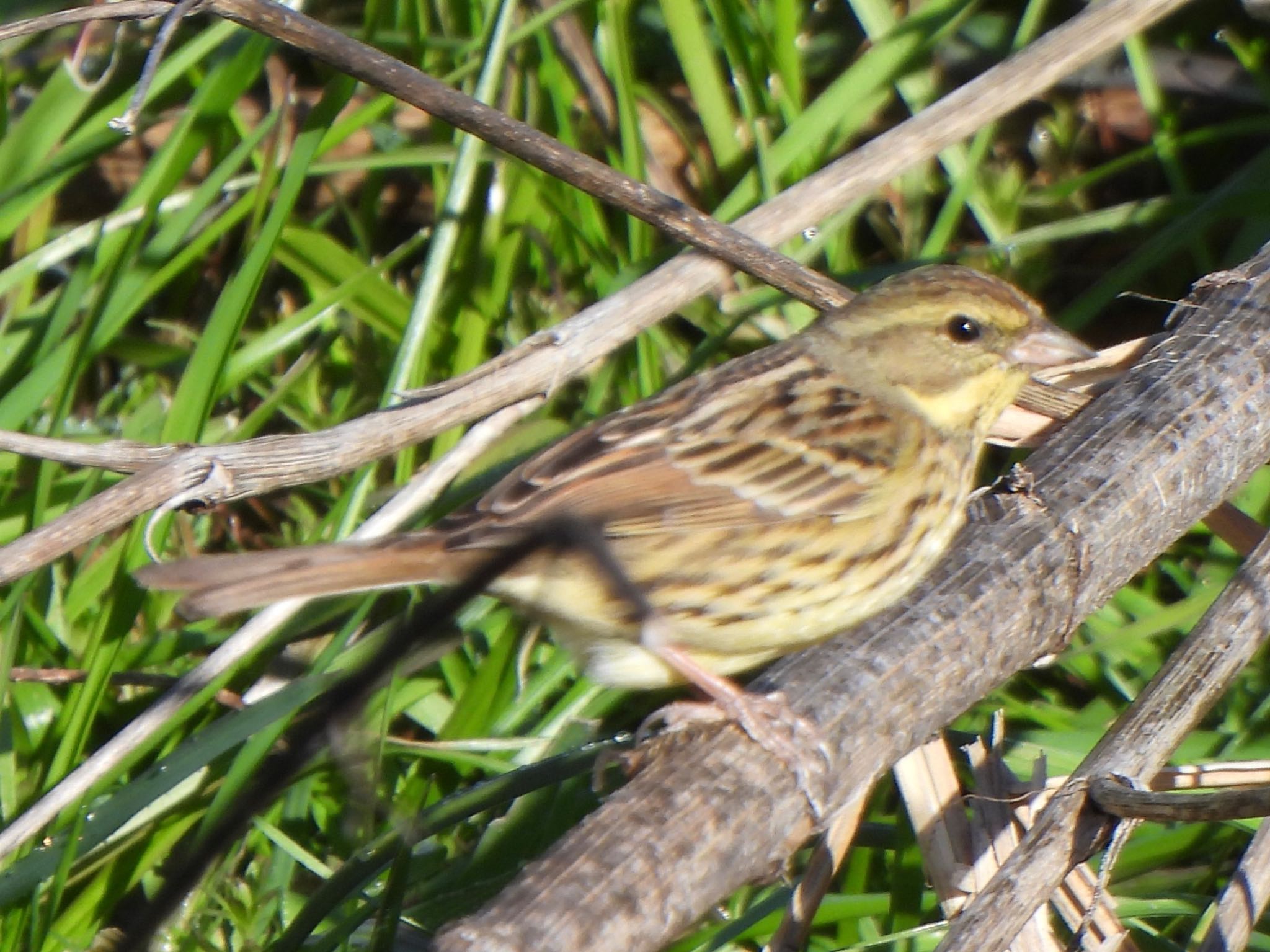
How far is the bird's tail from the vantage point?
6.87 feet

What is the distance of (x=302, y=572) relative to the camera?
2.22m

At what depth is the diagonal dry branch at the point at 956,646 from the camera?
1.81m

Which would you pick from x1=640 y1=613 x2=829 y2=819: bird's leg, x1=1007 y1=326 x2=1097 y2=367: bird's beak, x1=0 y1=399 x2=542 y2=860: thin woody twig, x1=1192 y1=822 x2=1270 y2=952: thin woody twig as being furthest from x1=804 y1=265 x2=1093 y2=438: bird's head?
x1=1192 y1=822 x2=1270 y2=952: thin woody twig

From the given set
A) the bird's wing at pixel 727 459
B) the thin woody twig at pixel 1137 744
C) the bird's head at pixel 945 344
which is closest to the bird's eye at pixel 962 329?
the bird's head at pixel 945 344

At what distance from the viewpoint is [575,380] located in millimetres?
3525

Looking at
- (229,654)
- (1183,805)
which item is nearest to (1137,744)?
(1183,805)

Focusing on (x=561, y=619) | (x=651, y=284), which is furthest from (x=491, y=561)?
(x=651, y=284)

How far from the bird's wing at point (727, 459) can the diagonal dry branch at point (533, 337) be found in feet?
0.51

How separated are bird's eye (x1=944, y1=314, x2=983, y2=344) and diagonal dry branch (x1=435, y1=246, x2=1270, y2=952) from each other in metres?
0.26

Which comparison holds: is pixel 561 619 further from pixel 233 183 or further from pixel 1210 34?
pixel 1210 34

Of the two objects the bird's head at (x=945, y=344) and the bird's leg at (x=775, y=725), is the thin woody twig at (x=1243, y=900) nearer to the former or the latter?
the bird's leg at (x=775, y=725)

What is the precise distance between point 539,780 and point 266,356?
1.15 metres

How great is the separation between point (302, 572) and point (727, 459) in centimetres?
84

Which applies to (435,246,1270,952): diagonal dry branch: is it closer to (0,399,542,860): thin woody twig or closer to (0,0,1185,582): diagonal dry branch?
(0,0,1185,582): diagonal dry branch
